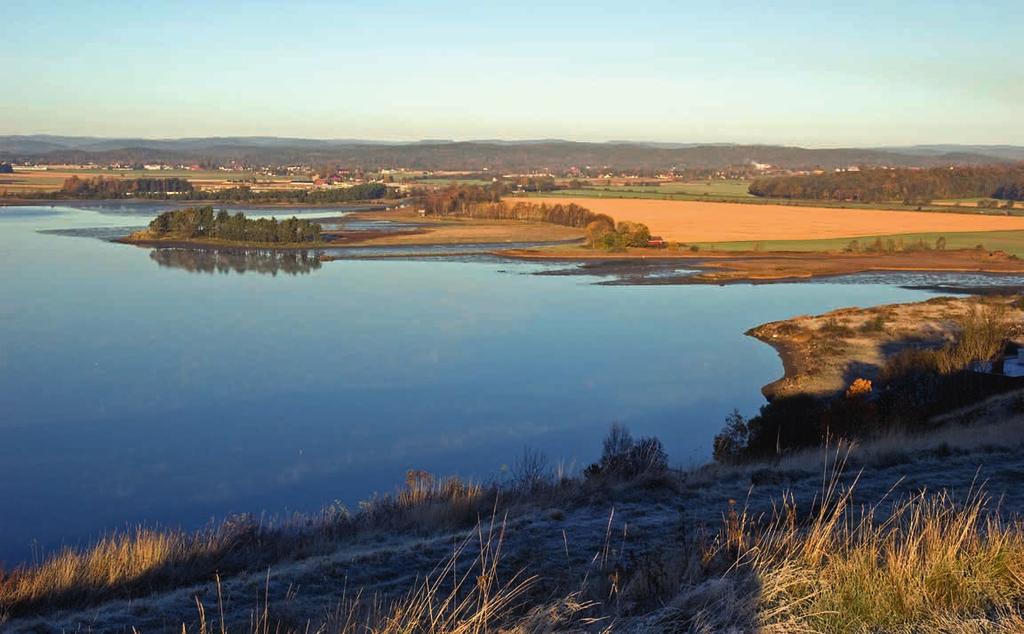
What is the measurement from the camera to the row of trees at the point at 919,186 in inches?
2773

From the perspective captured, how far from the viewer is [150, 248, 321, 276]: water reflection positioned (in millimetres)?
37000

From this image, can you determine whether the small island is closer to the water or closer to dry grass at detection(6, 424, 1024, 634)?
the water

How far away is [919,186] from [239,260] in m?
53.6

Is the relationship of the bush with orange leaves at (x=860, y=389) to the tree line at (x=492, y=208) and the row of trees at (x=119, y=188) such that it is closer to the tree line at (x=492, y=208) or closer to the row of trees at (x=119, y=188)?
the tree line at (x=492, y=208)

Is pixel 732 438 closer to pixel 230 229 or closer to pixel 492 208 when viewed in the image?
pixel 230 229

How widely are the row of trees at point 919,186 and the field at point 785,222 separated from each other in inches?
304

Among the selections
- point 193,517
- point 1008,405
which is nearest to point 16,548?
point 193,517

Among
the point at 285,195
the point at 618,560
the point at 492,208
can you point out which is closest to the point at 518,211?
the point at 492,208

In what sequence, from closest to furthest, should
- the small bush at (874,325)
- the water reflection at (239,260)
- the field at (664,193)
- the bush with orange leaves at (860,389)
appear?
the bush with orange leaves at (860,389) → the small bush at (874,325) → the water reflection at (239,260) → the field at (664,193)

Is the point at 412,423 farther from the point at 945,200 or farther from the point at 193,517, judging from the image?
the point at 945,200

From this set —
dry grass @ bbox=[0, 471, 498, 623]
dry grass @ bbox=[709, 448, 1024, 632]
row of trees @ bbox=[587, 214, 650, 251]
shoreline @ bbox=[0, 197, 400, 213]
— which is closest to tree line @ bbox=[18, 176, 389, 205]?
shoreline @ bbox=[0, 197, 400, 213]

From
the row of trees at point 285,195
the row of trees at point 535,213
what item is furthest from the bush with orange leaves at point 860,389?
the row of trees at point 285,195

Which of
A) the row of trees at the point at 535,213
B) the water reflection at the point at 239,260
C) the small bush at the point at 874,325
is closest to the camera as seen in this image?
the small bush at the point at 874,325

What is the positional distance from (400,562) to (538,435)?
9662 mm
